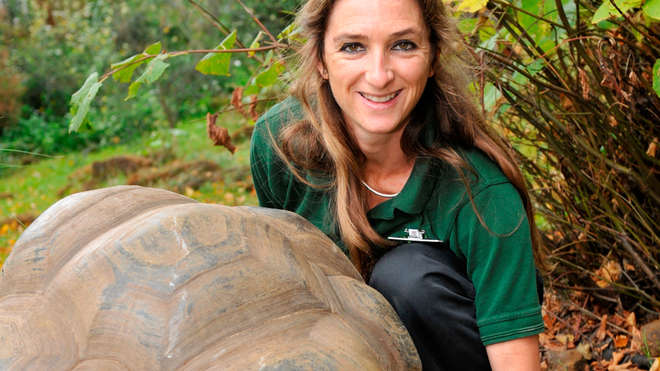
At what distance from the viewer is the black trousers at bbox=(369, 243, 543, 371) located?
1.79 metres

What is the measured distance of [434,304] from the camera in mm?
1784

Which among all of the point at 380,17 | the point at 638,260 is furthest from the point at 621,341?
the point at 380,17

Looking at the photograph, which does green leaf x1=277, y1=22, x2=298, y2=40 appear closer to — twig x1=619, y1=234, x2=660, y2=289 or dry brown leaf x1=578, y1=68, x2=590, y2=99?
dry brown leaf x1=578, y1=68, x2=590, y2=99

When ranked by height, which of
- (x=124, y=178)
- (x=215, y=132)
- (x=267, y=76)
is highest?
(x=267, y=76)

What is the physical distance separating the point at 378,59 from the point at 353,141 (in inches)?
12.9

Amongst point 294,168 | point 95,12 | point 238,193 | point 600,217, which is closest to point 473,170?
point 294,168

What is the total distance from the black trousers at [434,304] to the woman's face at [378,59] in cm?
39

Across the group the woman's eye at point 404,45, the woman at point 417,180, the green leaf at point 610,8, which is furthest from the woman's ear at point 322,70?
the green leaf at point 610,8

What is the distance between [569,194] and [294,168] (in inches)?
40.9

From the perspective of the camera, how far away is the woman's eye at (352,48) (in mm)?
1848

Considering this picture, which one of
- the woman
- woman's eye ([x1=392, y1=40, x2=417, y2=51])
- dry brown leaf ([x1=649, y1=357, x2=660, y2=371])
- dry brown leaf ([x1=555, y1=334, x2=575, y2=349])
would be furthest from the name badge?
dry brown leaf ([x1=555, y1=334, x2=575, y2=349])

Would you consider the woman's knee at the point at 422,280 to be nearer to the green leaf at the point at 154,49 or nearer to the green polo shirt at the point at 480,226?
the green polo shirt at the point at 480,226

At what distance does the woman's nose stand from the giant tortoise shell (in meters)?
0.64

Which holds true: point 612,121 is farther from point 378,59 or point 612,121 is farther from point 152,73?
point 152,73
